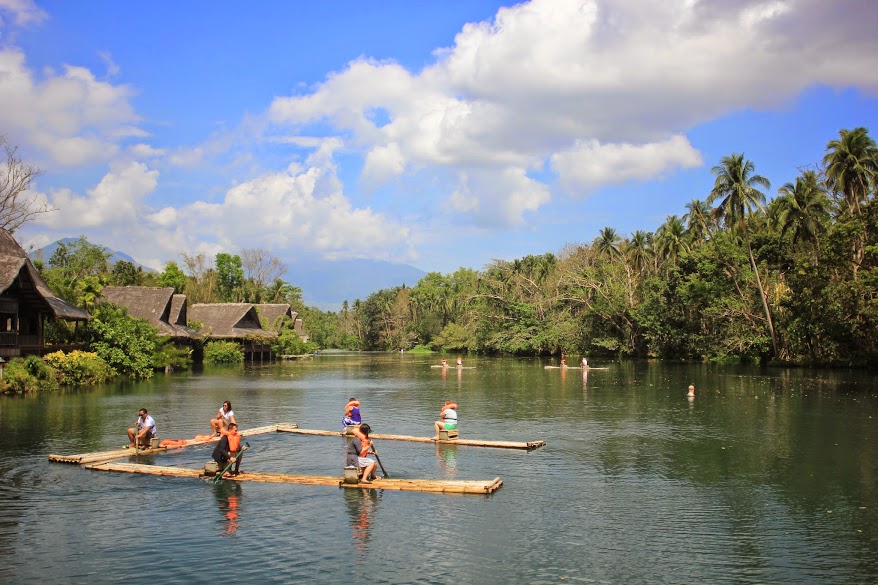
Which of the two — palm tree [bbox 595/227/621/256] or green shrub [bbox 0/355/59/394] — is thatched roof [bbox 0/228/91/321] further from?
palm tree [bbox 595/227/621/256]

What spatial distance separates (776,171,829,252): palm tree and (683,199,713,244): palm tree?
803 inches

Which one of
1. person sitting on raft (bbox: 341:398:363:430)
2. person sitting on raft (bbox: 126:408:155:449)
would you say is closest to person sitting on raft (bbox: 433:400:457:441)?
person sitting on raft (bbox: 341:398:363:430)

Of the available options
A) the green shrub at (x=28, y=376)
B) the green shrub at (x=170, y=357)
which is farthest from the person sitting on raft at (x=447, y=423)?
the green shrub at (x=170, y=357)

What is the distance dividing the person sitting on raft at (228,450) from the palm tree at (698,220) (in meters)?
71.0

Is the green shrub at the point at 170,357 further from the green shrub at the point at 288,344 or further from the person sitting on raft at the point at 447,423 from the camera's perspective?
the person sitting on raft at the point at 447,423

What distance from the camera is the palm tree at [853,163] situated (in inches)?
2035

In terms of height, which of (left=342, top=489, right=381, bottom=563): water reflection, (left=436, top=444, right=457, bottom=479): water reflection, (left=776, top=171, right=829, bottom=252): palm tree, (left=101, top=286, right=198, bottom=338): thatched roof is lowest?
(left=342, top=489, right=381, bottom=563): water reflection

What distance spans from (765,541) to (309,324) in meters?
142

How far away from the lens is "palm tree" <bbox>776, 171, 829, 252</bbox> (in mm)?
55281

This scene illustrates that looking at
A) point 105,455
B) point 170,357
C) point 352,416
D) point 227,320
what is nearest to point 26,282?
point 170,357

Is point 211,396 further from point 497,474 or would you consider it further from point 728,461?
point 728,461

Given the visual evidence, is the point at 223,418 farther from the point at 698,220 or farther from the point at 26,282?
the point at 698,220

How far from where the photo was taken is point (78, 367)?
4238cm

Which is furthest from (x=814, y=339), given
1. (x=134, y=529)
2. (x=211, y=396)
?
(x=134, y=529)
